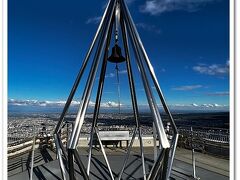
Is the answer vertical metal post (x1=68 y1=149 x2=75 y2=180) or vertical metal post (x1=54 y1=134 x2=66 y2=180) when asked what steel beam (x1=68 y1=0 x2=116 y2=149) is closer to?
vertical metal post (x1=68 y1=149 x2=75 y2=180)

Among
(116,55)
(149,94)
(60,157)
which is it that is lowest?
(60,157)

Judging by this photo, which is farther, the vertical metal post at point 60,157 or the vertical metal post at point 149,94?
the vertical metal post at point 60,157

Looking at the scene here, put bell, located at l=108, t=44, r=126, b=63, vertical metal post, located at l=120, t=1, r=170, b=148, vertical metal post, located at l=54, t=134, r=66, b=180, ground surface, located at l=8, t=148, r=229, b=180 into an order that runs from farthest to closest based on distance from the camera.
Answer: ground surface, located at l=8, t=148, r=229, b=180 → bell, located at l=108, t=44, r=126, b=63 → vertical metal post, located at l=54, t=134, r=66, b=180 → vertical metal post, located at l=120, t=1, r=170, b=148

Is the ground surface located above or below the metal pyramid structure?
below

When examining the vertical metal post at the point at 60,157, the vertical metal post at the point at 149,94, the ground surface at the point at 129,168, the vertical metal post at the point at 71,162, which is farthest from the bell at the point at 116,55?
the ground surface at the point at 129,168

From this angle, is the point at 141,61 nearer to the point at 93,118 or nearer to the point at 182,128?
the point at 93,118

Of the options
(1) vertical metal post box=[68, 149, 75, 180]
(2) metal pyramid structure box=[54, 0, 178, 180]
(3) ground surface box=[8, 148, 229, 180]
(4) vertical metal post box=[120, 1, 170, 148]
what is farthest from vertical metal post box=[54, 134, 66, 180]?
(3) ground surface box=[8, 148, 229, 180]

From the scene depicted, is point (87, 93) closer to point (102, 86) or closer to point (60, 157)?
point (60, 157)

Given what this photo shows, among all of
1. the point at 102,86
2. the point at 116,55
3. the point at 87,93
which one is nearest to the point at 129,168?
the point at 102,86

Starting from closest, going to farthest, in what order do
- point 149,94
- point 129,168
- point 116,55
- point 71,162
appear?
point 71,162 < point 149,94 < point 116,55 < point 129,168

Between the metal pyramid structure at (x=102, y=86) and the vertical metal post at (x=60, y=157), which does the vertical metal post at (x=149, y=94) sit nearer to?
the metal pyramid structure at (x=102, y=86)

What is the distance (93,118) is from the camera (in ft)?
7.81
